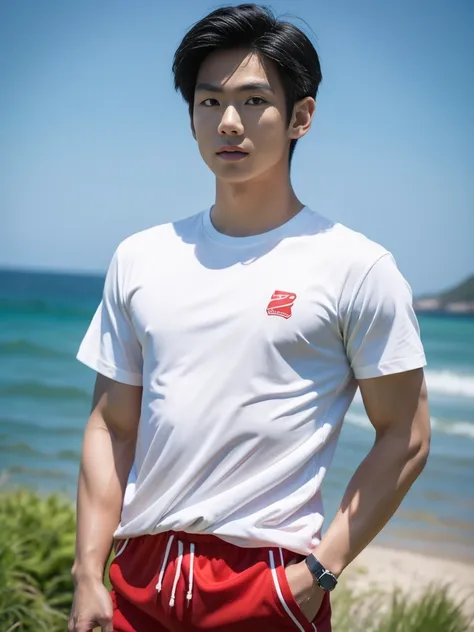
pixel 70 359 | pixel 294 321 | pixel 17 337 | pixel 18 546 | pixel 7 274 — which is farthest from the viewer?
pixel 7 274

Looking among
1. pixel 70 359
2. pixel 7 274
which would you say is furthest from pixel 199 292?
pixel 7 274

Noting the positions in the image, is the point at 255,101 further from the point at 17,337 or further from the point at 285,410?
the point at 17,337

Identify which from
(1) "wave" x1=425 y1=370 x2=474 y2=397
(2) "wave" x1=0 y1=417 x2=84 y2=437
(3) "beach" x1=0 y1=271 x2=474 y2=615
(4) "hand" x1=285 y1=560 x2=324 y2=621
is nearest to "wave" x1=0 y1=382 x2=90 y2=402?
(3) "beach" x1=0 y1=271 x2=474 y2=615

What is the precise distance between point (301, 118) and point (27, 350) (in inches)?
606

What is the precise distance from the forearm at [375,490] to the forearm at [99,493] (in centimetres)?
45

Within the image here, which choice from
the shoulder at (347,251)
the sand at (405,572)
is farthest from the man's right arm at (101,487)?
the sand at (405,572)

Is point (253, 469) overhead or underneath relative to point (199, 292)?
underneath

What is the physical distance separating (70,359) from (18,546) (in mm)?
12788

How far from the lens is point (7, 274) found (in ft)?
109

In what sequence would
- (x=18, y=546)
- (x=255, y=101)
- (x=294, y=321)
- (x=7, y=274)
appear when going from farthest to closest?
(x=7, y=274), (x=18, y=546), (x=255, y=101), (x=294, y=321)

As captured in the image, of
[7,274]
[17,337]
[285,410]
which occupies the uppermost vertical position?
[285,410]

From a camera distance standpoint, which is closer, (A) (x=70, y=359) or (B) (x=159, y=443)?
(B) (x=159, y=443)

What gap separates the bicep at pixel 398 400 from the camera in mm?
1624

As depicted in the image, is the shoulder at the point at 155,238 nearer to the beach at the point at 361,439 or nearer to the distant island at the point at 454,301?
the beach at the point at 361,439
